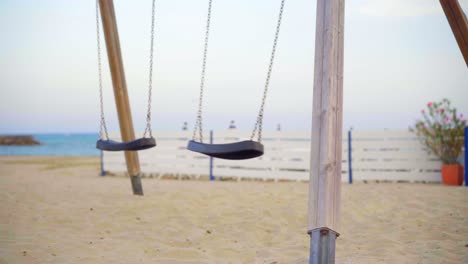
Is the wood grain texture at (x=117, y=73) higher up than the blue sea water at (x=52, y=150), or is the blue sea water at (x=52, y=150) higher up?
the wood grain texture at (x=117, y=73)

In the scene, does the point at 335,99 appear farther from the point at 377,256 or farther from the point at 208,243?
the point at 208,243

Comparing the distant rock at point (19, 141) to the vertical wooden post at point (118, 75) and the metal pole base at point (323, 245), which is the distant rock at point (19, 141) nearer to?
the vertical wooden post at point (118, 75)

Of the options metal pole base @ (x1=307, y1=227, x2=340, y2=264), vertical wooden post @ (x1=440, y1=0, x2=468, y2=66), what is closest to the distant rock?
vertical wooden post @ (x1=440, y1=0, x2=468, y2=66)

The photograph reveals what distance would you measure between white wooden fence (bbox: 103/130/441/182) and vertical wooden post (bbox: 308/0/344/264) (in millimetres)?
6872

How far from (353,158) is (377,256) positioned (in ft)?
19.4

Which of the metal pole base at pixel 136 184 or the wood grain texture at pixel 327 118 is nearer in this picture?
the wood grain texture at pixel 327 118

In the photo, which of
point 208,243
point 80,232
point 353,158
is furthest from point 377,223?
point 353,158

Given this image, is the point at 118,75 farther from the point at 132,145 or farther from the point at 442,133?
the point at 442,133

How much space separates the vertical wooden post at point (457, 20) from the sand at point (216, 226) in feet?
6.39

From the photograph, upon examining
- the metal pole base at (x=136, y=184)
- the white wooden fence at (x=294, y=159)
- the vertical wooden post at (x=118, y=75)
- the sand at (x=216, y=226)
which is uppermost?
the vertical wooden post at (x=118, y=75)

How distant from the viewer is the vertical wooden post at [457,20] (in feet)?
14.1

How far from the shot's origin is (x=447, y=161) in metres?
8.80

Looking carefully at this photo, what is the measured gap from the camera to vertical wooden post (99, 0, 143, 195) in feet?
20.7

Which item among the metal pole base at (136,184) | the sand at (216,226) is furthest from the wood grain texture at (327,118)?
the metal pole base at (136,184)
